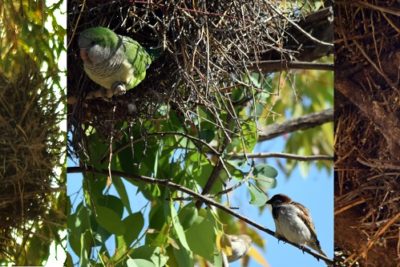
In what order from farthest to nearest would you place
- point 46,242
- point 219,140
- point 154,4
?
1. point 219,140
2. point 46,242
3. point 154,4

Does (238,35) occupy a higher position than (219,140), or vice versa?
(238,35)

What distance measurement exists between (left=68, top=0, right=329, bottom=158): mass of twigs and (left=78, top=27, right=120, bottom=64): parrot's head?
0.04 m

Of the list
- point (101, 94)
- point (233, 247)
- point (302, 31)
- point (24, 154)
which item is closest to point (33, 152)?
point (24, 154)

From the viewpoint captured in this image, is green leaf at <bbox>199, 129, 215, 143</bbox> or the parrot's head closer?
the parrot's head

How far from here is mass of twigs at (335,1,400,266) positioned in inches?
60.1

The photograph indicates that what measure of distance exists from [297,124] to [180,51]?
1.28 ft

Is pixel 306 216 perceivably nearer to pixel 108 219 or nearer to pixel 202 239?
pixel 202 239

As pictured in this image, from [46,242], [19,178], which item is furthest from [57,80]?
[46,242]

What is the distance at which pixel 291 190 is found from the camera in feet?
4.94

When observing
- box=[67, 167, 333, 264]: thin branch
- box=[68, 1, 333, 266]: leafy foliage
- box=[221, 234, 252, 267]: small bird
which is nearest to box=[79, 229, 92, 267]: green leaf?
box=[68, 1, 333, 266]: leafy foliage

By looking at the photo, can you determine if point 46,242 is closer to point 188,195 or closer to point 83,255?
point 83,255

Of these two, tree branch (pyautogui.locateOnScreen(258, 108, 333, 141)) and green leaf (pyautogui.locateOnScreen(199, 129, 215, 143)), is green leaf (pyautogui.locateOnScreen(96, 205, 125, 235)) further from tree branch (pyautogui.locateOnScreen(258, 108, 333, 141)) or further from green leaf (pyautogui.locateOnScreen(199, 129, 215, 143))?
tree branch (pyautogui.locateOnScreen(258, 108, 333, 141))

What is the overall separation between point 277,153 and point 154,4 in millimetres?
396

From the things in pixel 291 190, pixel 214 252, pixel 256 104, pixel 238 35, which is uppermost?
pixel 238 35
